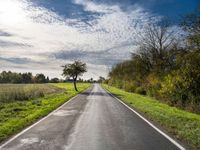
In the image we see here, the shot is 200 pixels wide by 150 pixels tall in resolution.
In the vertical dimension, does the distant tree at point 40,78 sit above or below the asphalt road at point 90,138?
above

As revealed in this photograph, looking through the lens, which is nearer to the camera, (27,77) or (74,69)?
(74,69)

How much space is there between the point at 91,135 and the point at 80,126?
2.07 meters

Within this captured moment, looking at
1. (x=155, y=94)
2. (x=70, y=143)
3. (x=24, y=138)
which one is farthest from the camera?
(x=155, y=94)

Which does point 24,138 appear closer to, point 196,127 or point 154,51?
point 196,127

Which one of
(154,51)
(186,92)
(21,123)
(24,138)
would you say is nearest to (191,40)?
(186,92)

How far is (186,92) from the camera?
21.0 m

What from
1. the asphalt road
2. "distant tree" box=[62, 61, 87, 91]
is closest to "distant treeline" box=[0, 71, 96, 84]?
"distant tree" box=[62, 61, 87, 91]

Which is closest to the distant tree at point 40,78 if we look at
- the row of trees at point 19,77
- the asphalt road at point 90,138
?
the row of trees at point 19,77

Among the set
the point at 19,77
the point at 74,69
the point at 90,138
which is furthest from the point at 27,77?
the point at 90,138

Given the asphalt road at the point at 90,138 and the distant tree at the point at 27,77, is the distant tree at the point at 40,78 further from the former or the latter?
the asphalt road at the point at 90,138

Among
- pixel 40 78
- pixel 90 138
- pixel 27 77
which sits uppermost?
pixel 27 77

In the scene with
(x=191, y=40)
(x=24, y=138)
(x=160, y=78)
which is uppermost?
(x=191, y=40)

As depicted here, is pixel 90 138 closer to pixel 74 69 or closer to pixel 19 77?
pixel 74 69

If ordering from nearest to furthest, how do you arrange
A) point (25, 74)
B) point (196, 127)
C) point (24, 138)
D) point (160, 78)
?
1. point (24, 138)
2. point (196, 127)
3. point (160, 78)
4. point (25, 74)
